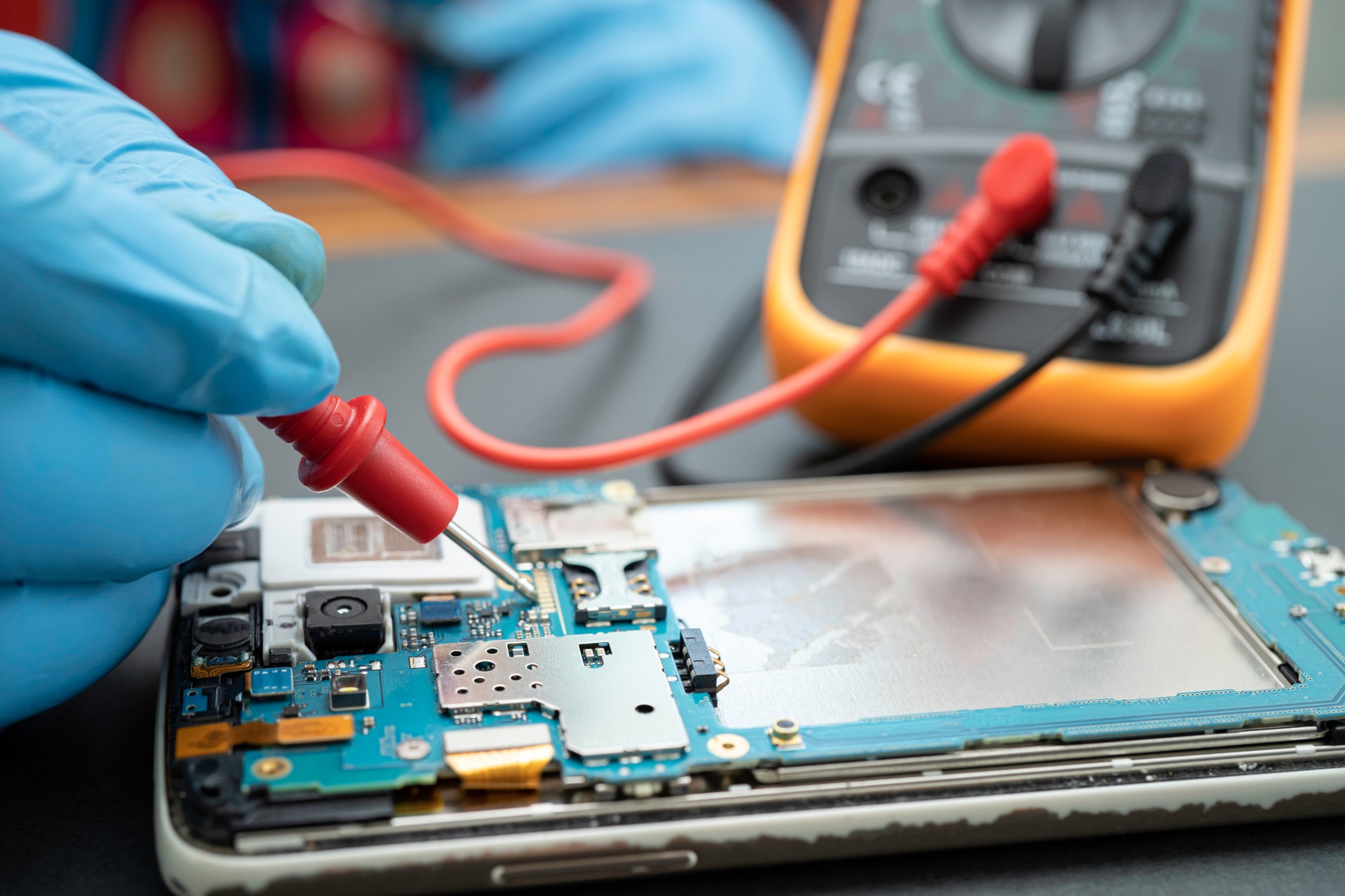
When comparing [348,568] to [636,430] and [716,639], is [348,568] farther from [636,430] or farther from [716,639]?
[636,430]

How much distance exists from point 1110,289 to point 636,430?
1.29ft

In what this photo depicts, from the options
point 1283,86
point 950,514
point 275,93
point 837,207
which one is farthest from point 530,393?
point 275,93

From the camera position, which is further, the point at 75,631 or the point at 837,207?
the point at 837,207

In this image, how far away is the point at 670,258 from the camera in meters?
1.36

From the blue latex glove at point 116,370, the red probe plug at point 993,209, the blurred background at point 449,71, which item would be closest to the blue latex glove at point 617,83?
the blurred background at point 449,71

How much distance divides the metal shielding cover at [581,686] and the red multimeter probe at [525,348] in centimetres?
6

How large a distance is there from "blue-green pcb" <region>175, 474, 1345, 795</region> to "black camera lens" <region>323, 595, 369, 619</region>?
2 centimetres

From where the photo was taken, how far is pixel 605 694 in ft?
2.01

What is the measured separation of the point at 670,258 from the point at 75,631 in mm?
873

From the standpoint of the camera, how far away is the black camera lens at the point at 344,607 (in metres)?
0.65

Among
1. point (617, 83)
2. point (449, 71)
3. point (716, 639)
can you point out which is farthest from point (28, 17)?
point (716, 639)

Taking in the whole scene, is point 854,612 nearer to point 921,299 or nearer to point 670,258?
point 921,299

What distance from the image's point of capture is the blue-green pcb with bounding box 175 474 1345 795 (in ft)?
1.87

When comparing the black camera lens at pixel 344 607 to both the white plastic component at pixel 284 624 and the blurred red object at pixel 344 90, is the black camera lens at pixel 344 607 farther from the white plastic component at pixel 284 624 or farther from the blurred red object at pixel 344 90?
the blurred red object at pixel 344 90
